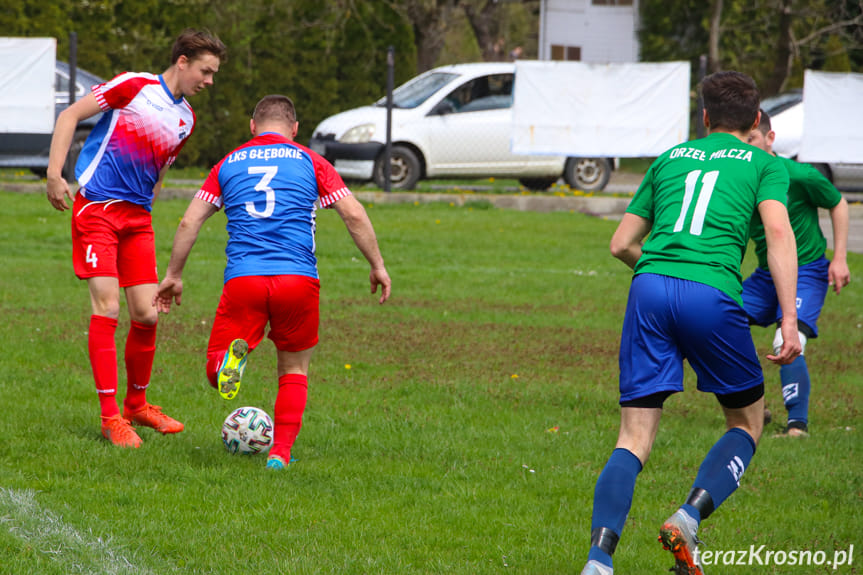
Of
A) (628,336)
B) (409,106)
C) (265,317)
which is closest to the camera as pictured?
(628,336)

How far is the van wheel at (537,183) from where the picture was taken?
19672mm

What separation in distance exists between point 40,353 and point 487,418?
3243mm

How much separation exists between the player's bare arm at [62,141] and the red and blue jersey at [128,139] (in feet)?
0.26

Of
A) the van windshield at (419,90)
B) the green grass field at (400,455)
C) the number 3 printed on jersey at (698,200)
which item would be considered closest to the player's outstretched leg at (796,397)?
A: the green grass field at (400,455)

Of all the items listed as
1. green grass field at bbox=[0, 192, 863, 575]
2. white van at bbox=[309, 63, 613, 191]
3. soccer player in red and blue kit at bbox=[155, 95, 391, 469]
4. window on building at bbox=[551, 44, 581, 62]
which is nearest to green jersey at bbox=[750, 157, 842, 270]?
green grass field at bbox=[0, 192, 863, 575]

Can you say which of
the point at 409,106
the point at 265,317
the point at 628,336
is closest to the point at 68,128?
the point at 265,317

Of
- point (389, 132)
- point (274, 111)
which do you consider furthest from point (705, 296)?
point (389, 132)

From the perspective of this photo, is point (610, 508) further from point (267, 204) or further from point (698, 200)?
point (267, 204)

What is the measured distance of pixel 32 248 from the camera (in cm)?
1252

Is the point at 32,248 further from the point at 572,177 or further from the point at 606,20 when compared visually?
the point at 606,20

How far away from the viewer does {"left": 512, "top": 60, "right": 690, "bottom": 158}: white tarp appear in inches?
687

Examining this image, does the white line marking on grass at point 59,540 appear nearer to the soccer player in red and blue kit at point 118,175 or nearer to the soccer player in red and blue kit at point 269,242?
the soccer player in red and blue kit at point 269,242

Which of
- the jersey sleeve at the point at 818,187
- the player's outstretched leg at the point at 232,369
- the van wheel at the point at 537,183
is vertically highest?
the jersey sleeve at the point at 818,187

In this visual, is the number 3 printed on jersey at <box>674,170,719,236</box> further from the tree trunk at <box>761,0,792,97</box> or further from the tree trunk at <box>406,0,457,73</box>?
the tree trunk at <box>761,0,792,97</box>
